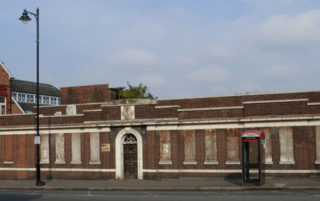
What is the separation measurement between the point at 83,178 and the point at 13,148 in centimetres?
678

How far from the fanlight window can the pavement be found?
2.62 meters

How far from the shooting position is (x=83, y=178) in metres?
30.1

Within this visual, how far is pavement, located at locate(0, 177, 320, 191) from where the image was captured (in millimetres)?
21875

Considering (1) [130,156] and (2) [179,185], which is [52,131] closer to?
(1) [130,156]

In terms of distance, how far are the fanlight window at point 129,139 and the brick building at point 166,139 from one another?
1.1 inches

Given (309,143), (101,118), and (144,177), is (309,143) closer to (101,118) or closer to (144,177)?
(144,177)

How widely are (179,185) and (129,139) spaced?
236 inches

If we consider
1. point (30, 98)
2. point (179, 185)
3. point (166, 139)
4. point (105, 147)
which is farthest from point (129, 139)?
point (30, 98)

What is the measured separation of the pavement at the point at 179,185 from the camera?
2188cm

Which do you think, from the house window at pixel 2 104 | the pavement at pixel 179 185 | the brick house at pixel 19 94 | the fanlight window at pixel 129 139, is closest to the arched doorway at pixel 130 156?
the fanlight window at pixel 129 139

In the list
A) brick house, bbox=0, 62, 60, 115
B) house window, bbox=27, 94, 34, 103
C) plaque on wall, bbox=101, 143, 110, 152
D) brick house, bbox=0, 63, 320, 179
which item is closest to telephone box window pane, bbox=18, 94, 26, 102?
brick house, bbox=0, 62, 60, 115

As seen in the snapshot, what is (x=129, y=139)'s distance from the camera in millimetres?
28609

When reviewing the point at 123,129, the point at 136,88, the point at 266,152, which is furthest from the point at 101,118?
the point at 136,88

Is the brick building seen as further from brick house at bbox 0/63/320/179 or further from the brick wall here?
the brick wall
